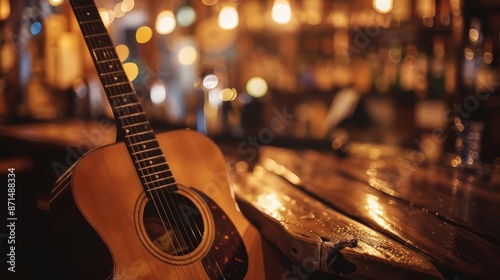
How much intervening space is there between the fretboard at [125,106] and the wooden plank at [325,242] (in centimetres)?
31

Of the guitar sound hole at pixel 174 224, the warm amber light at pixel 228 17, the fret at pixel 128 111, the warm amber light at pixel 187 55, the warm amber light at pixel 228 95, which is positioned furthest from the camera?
the warm amber light at pixel 187 55

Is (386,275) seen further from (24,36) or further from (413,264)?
(24,36)

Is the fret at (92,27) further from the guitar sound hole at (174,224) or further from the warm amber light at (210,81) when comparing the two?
the warm amber light at (210,81)

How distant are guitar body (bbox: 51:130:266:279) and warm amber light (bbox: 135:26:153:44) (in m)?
4.17

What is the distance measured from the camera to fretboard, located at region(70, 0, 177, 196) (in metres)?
1.19

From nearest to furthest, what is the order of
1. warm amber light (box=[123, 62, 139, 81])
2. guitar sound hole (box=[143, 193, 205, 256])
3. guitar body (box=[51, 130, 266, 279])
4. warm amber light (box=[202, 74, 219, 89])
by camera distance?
guitar body (box=[51, 130, 266, 279])
guitar sound hole (box=[143, 193, 205, 256])
warm amber light (box=[202, 74, 219, 89])
warm amber light (box=[123, 62, 139, 81])

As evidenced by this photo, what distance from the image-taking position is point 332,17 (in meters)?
3.87

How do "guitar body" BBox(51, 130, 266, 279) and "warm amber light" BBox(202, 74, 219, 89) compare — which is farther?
"warm amber light" BBox(202, 74, 219, 89)

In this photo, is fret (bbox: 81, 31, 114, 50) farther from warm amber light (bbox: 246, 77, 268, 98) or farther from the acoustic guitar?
warm amber light (bbox: 246, 77, 268, 98)

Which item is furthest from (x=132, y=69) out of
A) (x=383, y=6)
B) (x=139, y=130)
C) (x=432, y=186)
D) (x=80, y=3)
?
(x=432, y=186)

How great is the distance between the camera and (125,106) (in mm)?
1310

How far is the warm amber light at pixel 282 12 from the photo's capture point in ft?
12.5

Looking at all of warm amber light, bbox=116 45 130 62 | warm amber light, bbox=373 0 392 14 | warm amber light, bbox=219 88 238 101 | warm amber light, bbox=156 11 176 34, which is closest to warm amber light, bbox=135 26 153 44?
warm amber light, bbox=116 45 130 62

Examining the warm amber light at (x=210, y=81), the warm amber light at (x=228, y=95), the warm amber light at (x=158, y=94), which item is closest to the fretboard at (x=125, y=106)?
the warm amber light at (x=210, y=81)
